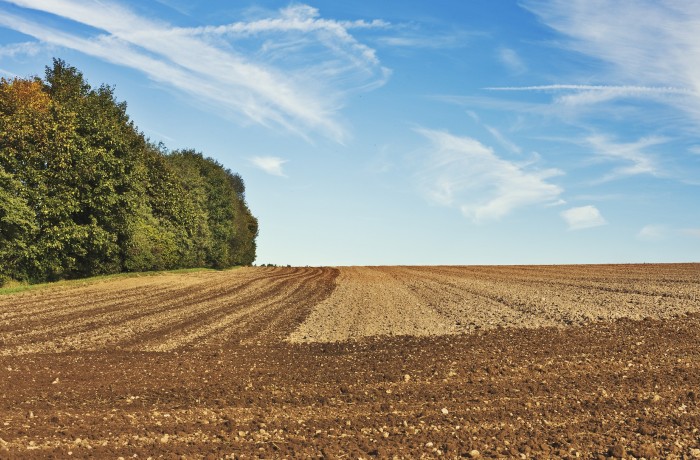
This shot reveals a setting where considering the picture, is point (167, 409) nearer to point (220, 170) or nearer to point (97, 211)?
point (97, 211)

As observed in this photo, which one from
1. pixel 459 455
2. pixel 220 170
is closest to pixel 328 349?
pixel 459 455

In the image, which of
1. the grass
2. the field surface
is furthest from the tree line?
the field surface

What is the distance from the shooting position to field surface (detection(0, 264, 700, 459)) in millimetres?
8508

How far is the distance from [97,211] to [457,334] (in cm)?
3219

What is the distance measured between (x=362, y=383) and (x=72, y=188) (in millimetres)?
33560

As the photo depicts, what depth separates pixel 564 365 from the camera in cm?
1295

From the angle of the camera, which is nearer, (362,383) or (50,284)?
(362,383)

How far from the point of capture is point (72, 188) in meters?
39.1

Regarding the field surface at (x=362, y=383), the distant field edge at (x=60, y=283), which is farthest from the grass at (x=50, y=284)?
the field surface at (x=362, y=383)

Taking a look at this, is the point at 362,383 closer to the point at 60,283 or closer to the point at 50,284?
the point at 50,284

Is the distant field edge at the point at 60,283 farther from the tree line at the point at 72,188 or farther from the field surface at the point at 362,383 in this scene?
the field surface at the point at 362,383

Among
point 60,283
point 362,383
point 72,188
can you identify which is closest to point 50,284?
point 60,283

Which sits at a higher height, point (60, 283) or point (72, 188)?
point (72, 188)

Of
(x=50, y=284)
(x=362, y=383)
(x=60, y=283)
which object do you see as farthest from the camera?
(x=60, y=283)
